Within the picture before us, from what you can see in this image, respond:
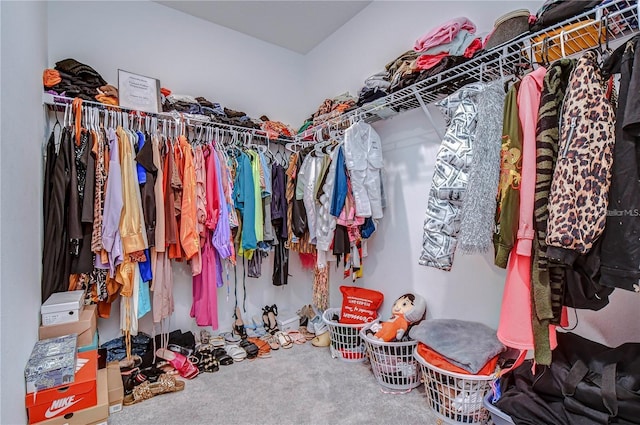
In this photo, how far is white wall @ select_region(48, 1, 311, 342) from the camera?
228cm

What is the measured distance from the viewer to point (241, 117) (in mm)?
2744

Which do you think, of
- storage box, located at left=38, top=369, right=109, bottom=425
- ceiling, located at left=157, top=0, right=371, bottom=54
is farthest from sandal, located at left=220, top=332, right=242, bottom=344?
ceiling, located at left=157, top=0, right=371, bottom=54

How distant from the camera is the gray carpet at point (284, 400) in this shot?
169 centimetres

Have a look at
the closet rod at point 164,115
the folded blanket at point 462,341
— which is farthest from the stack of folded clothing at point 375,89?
the folded blanket at point 462,341

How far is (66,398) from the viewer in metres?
1.45

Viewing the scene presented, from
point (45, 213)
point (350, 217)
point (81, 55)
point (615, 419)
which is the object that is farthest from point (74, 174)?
point (615, 419)

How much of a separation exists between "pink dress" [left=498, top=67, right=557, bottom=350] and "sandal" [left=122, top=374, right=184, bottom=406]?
6.25 ft

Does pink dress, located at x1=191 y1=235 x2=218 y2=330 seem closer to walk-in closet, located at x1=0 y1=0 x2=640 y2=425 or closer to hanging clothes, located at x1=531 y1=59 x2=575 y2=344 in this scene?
walk-in closet, located at x1=0 y1=0 x2=640 y2=425

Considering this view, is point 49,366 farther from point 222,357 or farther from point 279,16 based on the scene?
point 279,16

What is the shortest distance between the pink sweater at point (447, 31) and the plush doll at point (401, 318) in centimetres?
160

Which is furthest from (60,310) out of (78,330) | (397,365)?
(397,365)

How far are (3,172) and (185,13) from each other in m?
2.24

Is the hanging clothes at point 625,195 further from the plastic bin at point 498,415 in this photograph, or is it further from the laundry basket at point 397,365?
the laundry basket at point 397,365

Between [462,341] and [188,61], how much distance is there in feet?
9.79
